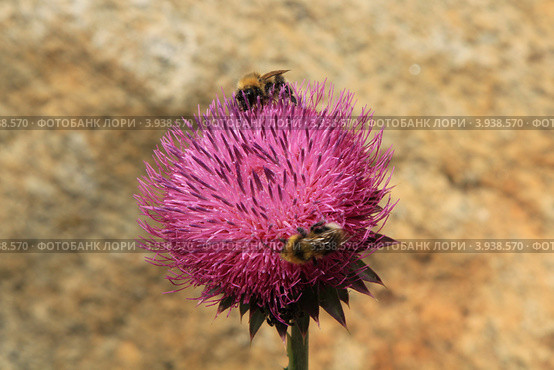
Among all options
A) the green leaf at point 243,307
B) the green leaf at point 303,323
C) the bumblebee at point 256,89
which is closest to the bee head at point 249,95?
the bumblebee at point 256,89

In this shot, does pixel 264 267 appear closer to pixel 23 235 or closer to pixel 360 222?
pixel 360 222

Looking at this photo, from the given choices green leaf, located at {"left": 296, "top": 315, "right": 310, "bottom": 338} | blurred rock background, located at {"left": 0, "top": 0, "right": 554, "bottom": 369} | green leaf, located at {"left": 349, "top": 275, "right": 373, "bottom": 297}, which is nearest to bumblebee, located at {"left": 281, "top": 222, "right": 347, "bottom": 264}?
green leaf, located at {"left": 349, "top": 275, "right": 373, "bottom": 297}

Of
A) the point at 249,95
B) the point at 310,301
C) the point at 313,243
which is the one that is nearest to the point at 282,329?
the point at 310,301

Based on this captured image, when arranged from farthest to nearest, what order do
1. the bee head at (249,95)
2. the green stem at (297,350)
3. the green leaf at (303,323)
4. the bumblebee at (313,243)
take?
the bee head at (249,95)
the green stem at (297,350)
the green leaf at (303,323)
the bumblebee at (313,243)

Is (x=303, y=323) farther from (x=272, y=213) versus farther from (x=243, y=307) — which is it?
(x=272, y=213)

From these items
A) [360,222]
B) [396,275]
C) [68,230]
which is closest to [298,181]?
[360,222]

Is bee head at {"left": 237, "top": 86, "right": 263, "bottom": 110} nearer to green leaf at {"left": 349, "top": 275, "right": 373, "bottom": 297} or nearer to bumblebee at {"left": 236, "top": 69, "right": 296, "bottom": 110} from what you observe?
bumblebee at {"left": 236, "top": 69, "right": 296, "bottom": 110}

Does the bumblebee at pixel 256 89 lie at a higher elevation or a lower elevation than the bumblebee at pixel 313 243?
higher

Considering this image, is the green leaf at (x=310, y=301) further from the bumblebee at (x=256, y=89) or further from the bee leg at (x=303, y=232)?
the bumblebee at (x=256, y=89)
